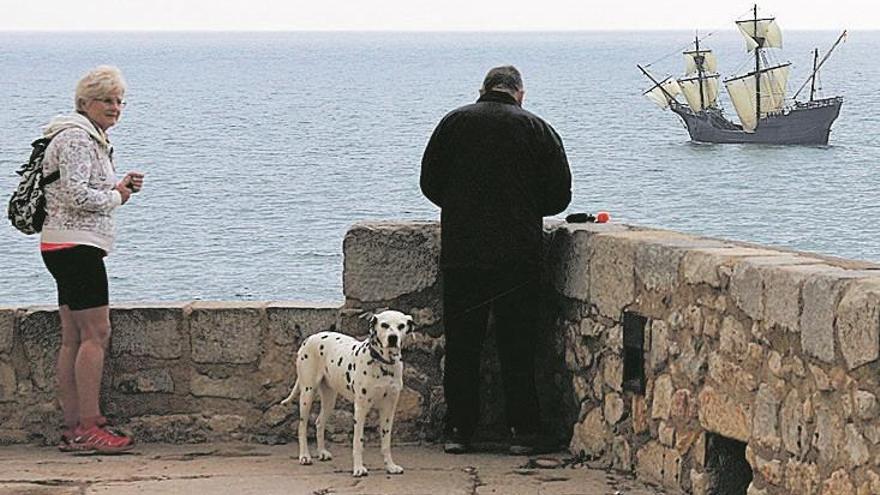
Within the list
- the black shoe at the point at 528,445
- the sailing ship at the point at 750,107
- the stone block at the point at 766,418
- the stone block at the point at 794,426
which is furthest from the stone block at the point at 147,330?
the sailing ship at the point at 750,107

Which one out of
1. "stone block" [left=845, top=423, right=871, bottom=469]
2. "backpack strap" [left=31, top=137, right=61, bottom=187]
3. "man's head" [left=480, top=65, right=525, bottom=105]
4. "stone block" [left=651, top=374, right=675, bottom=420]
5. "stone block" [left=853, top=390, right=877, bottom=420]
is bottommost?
"stone block" [left=651, top=374, right=675, bottom=420]

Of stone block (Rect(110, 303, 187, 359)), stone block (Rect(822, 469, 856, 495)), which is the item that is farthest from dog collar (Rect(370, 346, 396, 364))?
stone block (Rect(822, 469, 856, 495))

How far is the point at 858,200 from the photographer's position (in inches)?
2090

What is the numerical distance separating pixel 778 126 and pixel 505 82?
207 feet

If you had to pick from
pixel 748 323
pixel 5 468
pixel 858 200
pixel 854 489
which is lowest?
pixel 858 200

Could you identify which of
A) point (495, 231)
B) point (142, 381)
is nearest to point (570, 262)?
point (495, 231)

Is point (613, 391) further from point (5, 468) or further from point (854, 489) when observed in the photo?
point (5, 468)

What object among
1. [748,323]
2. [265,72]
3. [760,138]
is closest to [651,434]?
[748,323]

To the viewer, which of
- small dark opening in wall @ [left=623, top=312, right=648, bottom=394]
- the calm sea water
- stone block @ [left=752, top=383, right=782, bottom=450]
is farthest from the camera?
the calm sea water

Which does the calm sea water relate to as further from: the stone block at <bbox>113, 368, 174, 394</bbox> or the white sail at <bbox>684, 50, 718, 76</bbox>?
the stone block at <bbox>113, 368, 174, 394</bbox>

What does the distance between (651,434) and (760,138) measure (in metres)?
63.8

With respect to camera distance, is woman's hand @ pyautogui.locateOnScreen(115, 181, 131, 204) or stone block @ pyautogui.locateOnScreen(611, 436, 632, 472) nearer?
stone block @ pyautogui.locateOnScreen(611, 436, 632, 472)

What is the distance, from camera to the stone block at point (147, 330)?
7.14 metres

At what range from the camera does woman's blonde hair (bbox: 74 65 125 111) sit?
658 centimetres
